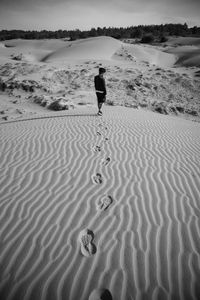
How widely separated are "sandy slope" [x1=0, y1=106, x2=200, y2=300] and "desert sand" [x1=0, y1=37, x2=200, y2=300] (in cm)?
1

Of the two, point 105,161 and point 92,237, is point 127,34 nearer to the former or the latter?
point 105,161

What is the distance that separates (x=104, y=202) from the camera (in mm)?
4133

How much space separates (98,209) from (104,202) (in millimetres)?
250

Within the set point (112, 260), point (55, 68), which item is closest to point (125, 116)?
point (112, 260)

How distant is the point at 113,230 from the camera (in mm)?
3484

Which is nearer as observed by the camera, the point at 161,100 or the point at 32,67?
the point at 161,100

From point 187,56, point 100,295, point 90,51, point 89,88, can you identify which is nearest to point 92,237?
point 100,295

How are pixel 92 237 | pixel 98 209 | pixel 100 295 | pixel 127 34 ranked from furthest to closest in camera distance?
pixel 127 34 < pixel 98 209 < pixel 92 237 < pixel 100 295

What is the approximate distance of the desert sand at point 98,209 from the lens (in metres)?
2.73

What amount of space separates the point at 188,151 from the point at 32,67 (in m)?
17.9

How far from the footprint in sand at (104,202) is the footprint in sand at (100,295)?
1476mm

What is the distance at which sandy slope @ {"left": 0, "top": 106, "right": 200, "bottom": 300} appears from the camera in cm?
272

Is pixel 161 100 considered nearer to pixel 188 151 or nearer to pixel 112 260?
pixel 188 151

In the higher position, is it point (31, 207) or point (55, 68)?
point (55, 68)
